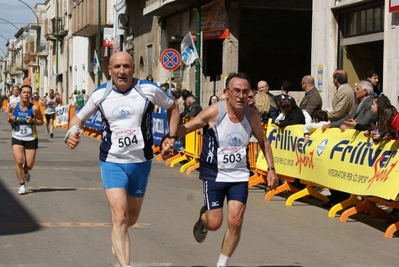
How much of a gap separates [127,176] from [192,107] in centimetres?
1286

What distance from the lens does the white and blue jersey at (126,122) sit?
7344 millimetres

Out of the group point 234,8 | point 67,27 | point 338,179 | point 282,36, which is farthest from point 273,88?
point 67,27

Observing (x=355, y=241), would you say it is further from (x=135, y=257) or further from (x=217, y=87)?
(x=217, y=87)

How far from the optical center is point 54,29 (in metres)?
70.2

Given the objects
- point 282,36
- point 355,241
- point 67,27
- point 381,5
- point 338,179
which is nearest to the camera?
point 355,241

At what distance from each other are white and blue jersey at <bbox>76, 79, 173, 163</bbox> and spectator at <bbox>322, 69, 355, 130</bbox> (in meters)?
7.11

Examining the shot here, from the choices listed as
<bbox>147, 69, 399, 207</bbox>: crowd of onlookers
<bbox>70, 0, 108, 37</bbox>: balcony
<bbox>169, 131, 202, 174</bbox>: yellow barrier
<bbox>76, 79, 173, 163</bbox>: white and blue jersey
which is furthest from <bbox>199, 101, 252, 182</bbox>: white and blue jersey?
<bbox>70, 0, 108, 37</bbox>: balcony

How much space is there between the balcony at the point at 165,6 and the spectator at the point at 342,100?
1842 cm

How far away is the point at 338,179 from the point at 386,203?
1.26 metres

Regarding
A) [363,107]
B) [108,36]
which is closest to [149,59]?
[108,36]

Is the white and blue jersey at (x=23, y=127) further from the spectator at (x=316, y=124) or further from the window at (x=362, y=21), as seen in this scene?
the window at (x=362, y=21)

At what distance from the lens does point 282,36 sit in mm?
31562

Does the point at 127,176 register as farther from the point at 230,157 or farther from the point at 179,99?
the point at 179,99

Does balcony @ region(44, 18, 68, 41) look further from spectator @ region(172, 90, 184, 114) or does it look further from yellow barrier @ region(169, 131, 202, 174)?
yellow barrier @ region(169, 131, 202, 174)
